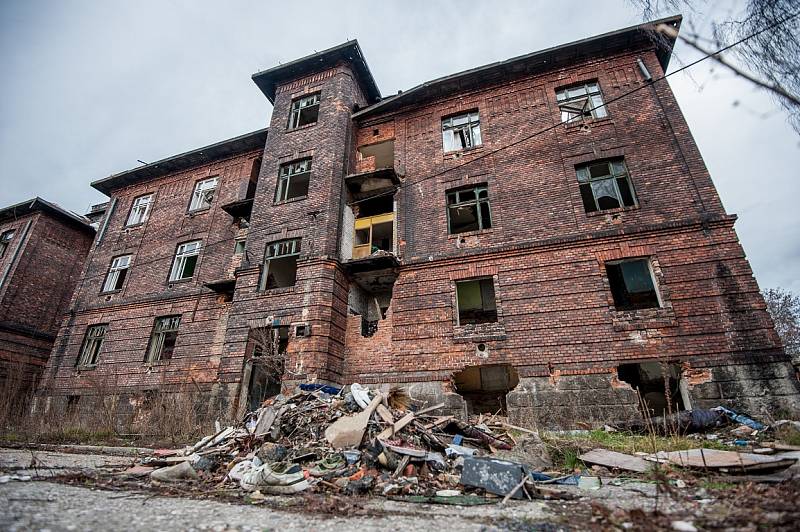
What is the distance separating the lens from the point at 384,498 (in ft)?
13.6

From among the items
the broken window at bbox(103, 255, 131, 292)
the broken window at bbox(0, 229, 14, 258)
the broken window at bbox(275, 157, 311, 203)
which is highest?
the broken window at bbox(0, 229, 14, 258)

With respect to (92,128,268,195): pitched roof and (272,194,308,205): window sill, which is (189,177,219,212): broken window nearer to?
(92,128,268,195): pitched roof

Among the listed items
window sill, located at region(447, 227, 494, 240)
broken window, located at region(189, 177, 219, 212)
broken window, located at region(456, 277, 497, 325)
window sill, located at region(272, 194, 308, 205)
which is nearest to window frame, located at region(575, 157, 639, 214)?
window sill, located at region(447, 227, 494, 240)

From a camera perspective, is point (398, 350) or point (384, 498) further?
point (398, 350)

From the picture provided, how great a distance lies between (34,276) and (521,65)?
→ 25.2 metres

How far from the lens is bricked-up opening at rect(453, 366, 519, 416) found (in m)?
12.8

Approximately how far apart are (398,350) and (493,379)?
454cm

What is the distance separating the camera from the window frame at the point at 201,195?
16.2 meters

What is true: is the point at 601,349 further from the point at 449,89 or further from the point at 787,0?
the point at 449,89

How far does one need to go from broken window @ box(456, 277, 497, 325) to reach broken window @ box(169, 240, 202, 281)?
11196mm

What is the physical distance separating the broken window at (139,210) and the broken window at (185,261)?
3682mm

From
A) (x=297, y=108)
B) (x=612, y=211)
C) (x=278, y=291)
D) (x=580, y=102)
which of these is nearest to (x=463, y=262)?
(x=612, y=211)

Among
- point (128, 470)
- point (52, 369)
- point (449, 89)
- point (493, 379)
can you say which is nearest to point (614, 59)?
point (449, 89)

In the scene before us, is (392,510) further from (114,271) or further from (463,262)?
(114,271)
